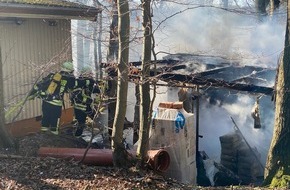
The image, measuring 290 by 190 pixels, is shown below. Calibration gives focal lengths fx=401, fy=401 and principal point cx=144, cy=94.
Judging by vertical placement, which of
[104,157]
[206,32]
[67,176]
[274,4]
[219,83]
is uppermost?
[274,4]

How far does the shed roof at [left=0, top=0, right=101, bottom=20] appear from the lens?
902 cm

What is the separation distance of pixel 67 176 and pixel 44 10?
5.01 m

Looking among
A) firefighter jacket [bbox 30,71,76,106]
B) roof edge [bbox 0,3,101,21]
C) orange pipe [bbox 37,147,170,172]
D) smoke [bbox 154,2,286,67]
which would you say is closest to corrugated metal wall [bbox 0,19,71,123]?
firefighter jacket [bbox 30,71,76,106]

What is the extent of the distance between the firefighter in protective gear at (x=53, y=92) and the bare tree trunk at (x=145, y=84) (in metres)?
3.41

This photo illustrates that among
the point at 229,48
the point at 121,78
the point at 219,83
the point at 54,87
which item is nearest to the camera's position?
the point at 121,78

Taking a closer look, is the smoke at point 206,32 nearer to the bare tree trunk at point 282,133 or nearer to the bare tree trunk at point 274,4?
the bare tree trunk at point 274,4

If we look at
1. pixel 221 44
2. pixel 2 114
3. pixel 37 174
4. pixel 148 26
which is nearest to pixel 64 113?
pixel 2 114

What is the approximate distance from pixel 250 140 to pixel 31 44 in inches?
249

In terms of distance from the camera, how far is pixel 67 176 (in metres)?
6.32

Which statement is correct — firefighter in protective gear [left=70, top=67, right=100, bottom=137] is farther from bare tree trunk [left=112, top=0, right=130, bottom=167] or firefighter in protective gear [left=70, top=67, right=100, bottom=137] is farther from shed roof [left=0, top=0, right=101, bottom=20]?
bare tree trunk [left=112, top=0, right=130, bottom=167]

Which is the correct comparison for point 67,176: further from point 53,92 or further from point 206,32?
point 206,32

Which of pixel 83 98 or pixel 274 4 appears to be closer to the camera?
pixel 83 98

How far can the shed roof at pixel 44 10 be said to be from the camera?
9.02 meters

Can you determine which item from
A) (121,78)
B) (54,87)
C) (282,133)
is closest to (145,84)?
(121,78)
